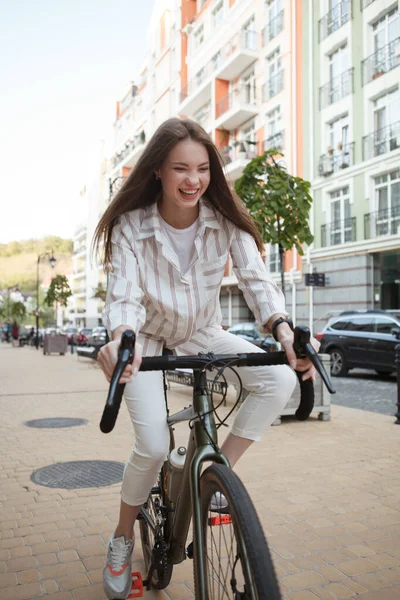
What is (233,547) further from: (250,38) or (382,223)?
(250,38)

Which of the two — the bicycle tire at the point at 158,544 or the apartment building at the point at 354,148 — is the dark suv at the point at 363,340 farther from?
the bicycle tire at the point at 158,544

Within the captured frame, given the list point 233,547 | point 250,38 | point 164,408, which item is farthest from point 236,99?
point 233,547

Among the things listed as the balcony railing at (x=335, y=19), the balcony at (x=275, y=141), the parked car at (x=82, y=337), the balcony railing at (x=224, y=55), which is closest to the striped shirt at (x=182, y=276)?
the balcony railing at (x=335, y=19)

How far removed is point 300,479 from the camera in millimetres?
4777

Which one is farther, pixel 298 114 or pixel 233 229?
pixel 298 114

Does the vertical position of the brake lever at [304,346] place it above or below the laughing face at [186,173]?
below

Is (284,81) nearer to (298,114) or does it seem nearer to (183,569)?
(298,114)

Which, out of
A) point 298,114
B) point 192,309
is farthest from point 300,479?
point 298,114

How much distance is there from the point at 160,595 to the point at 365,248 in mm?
21588

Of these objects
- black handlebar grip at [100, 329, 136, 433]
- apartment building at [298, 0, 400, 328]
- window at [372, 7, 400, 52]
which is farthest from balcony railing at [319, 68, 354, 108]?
black handlebar grip at [100, 329, 136, 433]

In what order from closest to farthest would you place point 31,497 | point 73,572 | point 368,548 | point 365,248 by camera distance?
point 73,572 < point 368,548 < point 31,497 < point 365,248

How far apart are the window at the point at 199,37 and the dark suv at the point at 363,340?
28.7 meters

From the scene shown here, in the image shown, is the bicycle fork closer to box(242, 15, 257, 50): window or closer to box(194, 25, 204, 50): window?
box(242, 15, 257, 50): window

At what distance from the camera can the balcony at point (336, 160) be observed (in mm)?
24344
